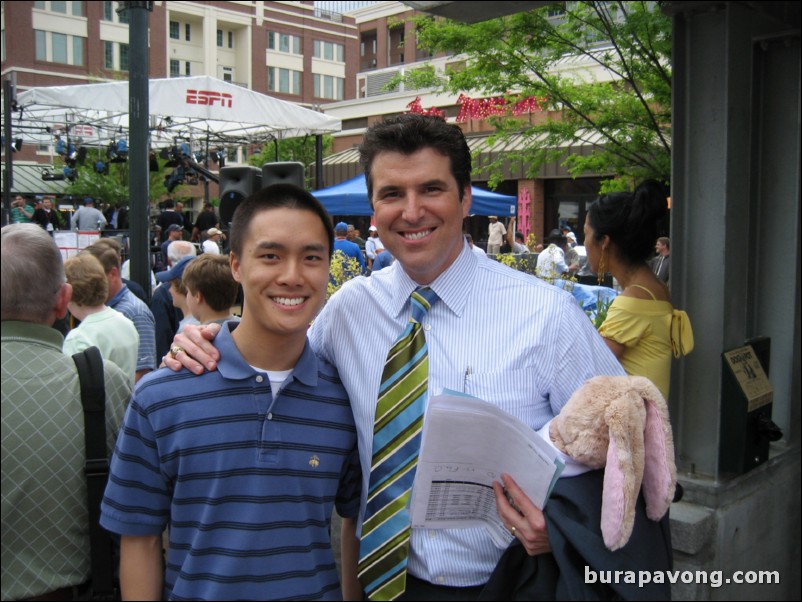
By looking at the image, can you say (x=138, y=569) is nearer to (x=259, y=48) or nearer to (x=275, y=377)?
(x=275, y=377)

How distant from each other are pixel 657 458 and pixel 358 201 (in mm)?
13710

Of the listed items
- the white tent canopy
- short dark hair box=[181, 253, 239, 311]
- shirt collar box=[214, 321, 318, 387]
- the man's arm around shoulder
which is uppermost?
the white tent canopy

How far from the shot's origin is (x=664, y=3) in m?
4.00

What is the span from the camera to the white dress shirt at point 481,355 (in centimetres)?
207

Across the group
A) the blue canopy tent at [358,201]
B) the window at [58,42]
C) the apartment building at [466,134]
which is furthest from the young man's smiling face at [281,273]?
the blue canopy tent at [358,201]

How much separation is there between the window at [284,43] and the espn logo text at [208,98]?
4271 centimetres

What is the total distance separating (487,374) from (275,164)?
277cm

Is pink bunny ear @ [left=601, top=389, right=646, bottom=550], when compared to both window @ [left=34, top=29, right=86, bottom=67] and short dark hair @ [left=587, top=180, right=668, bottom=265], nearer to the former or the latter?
short dark hair @ [left=587, top=180, right=668, bottom=265]

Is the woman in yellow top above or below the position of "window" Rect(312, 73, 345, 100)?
below

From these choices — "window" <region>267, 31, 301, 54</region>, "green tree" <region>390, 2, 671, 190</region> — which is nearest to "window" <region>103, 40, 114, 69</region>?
"green tree" <region>390, 2, 671, 190</region>

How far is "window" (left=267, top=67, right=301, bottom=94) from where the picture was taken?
55.6m

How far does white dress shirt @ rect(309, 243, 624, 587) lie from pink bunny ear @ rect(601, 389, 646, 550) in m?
0.34

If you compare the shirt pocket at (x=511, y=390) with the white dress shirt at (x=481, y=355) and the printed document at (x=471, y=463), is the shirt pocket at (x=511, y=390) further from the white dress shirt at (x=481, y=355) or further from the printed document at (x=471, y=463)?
the printed document at (x=471, y=463)

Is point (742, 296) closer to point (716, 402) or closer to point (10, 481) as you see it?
point (716, 402)
